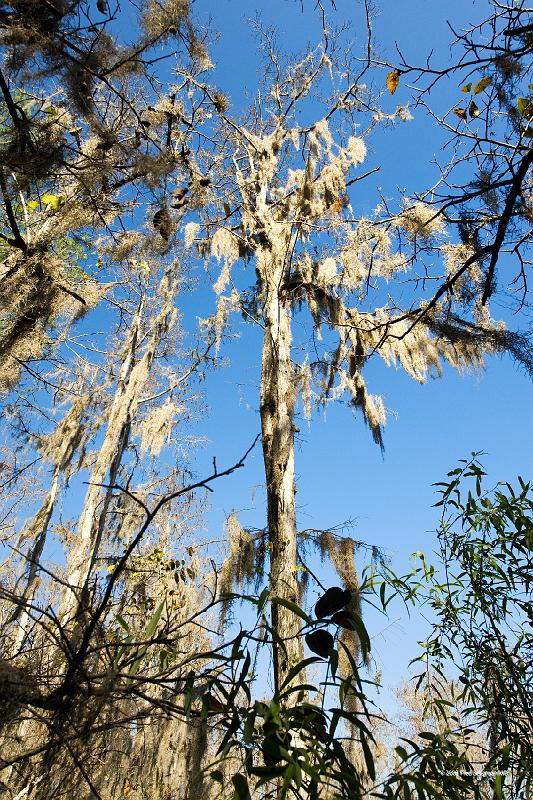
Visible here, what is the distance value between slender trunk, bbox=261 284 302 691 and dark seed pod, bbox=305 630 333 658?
318 cm

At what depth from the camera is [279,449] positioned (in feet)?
18.6

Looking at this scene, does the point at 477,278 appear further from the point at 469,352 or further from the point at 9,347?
the point at 469,352

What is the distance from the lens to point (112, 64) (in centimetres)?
→ 267

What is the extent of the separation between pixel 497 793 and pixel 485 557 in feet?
2.57

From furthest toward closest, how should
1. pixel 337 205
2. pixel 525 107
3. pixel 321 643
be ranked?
pixel 337 205, pixel 525 107, pixel 321 643

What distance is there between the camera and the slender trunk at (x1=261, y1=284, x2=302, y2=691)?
486 centimetres

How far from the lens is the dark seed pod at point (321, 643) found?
116 cm

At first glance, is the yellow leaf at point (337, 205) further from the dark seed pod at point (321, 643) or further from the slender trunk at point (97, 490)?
the dark seed pod at point (321, 643)

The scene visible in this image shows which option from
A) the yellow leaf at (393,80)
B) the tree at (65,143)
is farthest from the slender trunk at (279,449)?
the yellow leaf at (393,80)

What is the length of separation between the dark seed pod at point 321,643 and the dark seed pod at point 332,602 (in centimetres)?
4

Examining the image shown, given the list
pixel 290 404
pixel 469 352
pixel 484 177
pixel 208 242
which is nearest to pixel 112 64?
pixel 484 177

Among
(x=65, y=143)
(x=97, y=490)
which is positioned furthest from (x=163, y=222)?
(x=97, y=490)

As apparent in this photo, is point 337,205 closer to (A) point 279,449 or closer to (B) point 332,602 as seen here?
(A) point 279,449

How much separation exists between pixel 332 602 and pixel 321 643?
0.28 feet
